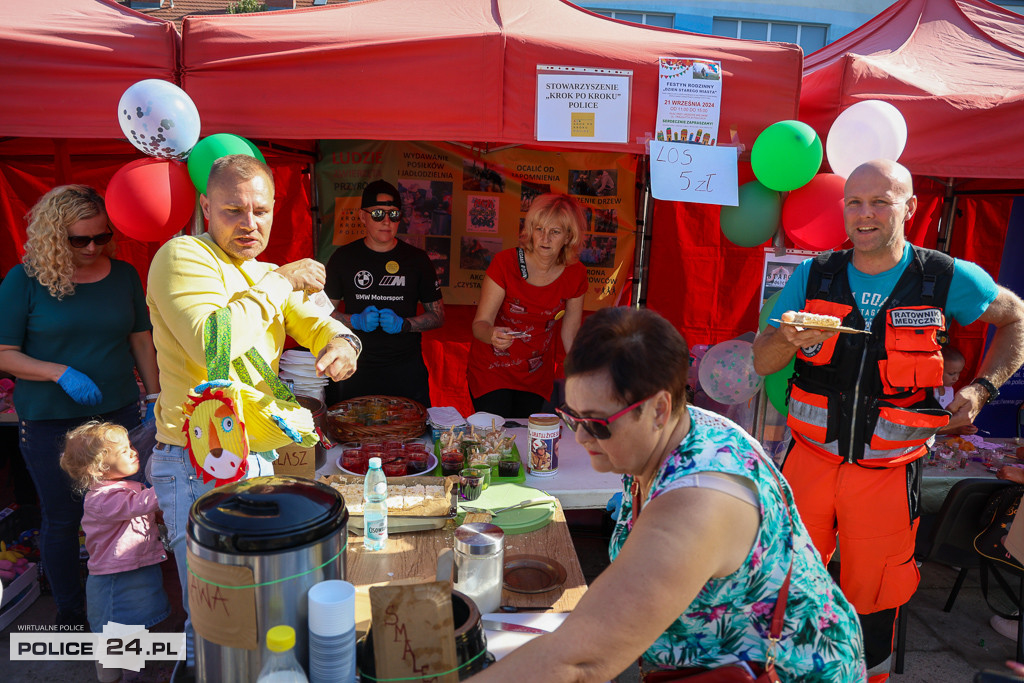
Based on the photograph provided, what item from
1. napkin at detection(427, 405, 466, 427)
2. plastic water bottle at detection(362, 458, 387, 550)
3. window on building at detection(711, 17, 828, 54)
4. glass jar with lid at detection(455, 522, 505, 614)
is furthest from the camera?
window on building at detection(711, 17, 828, 54)

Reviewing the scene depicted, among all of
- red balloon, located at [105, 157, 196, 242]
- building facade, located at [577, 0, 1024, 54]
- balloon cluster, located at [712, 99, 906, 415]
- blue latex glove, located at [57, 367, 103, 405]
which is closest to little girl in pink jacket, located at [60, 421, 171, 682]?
blue latex glove, located at [57, 367, 103, 405]

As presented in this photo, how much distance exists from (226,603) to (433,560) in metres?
0.88

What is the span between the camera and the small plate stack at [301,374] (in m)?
3.16

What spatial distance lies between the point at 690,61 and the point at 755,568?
8.20 ft

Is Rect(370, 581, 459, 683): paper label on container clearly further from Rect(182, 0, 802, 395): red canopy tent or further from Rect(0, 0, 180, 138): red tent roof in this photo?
Rect(0, 0, 180, 138): red tent roof

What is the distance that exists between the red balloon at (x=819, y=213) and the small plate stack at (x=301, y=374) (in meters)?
2.40

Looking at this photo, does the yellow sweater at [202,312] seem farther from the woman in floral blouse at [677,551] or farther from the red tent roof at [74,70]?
the red tent roof at [74,70]

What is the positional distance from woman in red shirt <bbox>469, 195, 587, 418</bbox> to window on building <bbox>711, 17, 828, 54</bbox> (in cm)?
1587

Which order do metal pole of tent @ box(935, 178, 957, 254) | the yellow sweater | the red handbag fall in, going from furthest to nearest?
metal pole of tent @ box(935, 178, 957, 254) < the yellow sweater < the red handbag

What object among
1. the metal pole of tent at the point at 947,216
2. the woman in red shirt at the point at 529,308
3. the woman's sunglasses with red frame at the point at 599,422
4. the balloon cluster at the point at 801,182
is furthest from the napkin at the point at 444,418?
the metal pole of tent at the point at 947,216

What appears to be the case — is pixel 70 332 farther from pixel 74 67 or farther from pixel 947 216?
pixel 947 216

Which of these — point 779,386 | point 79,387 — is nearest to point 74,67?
point 79,387

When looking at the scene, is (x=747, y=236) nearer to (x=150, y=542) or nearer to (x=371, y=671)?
(x=371, y=671)

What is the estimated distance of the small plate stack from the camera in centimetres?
316
